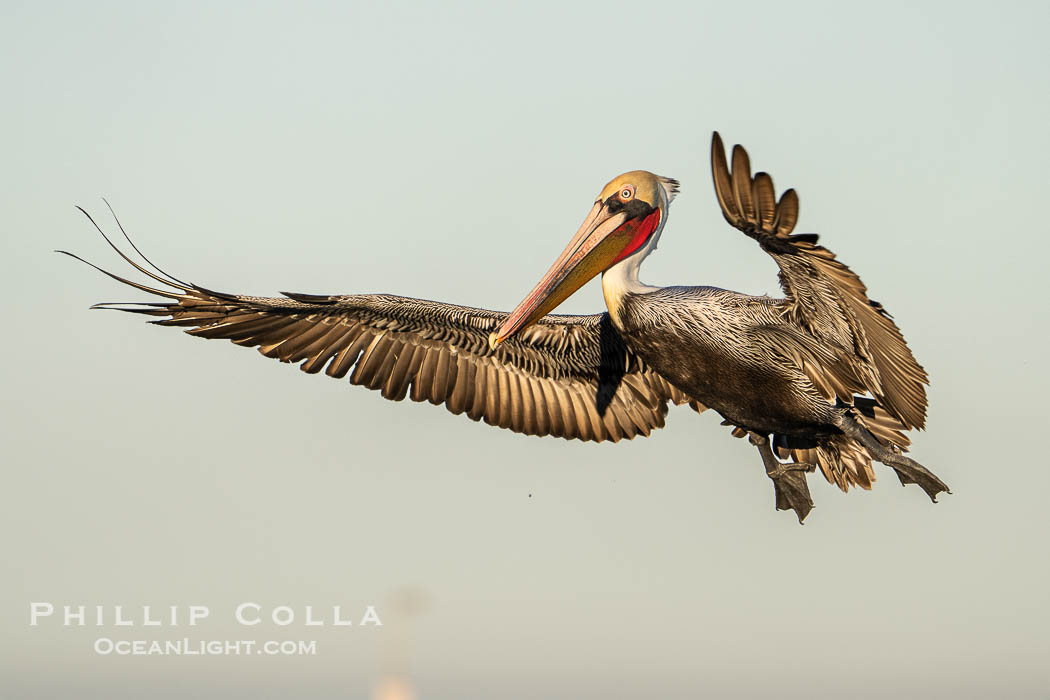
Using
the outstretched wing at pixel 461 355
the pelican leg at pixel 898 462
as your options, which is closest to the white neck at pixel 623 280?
the outstretched wing at pixel 461 355

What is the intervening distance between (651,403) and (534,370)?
128cm

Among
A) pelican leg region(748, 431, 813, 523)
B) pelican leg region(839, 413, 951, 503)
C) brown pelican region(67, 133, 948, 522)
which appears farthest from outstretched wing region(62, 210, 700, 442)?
pelican leg region(839, 413, 951, 503)

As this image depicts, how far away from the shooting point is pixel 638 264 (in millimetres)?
14258

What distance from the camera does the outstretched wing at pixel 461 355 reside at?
49.1 feet

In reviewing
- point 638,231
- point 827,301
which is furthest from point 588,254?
point 827,301

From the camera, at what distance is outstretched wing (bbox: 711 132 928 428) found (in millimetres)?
11906

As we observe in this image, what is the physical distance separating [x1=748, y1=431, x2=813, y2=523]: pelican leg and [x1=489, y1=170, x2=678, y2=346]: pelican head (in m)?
2.19

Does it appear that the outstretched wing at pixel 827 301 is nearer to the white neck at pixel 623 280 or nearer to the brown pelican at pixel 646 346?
the brown pelican at pixel 646 346

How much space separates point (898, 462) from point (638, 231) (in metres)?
3.24

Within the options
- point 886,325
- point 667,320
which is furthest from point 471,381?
point 886,325

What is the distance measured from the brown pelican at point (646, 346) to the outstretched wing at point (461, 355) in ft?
0.05

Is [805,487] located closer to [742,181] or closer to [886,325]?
[886,325]

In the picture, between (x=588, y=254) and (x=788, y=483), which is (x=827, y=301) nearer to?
(x=788, y=483)

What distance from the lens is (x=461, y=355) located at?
15.7 meters
